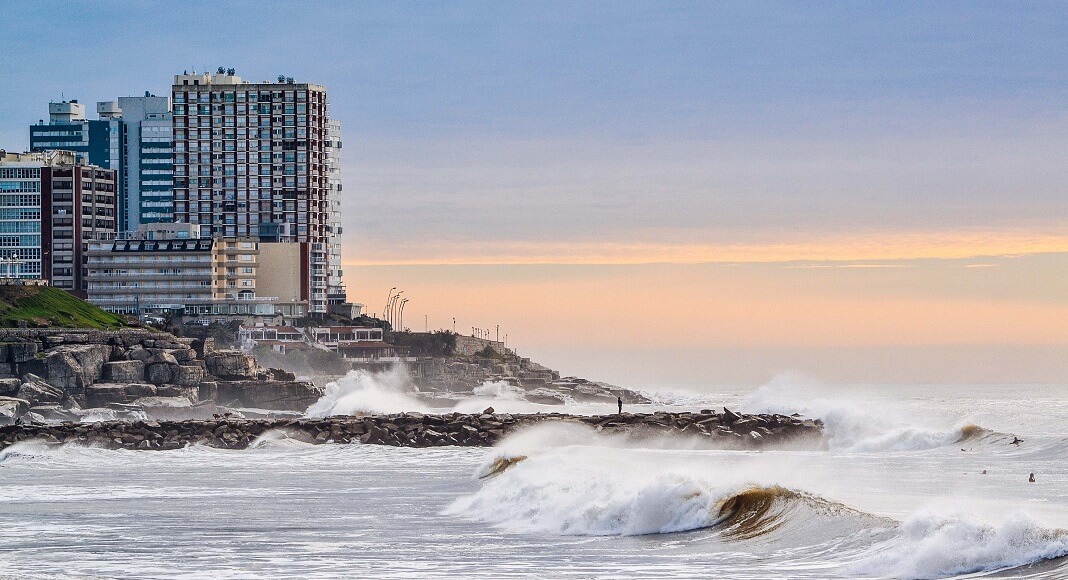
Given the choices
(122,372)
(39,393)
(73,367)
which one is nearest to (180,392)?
(122,372)

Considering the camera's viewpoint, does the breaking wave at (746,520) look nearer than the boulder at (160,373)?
Yes

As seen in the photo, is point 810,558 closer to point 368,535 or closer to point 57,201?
point 368,535

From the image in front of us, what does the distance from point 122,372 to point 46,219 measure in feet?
239

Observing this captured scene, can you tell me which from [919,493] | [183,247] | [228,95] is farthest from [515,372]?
[919,493]

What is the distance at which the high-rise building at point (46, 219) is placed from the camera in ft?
549

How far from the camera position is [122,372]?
336 ft

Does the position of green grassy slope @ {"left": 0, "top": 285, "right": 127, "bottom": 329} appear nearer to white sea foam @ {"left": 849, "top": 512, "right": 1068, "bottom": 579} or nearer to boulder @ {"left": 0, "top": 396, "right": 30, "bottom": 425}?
boulder @ {"left": 0, "top": 396, "right": 30, "bottom": 425}

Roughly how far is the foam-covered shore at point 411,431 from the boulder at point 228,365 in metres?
43.5

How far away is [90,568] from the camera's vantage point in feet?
74.4

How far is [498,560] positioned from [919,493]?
1204 centimetres

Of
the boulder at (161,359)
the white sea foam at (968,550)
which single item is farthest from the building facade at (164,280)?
the white sea foam at (968,550)

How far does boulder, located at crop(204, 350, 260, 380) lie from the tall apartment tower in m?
68.9

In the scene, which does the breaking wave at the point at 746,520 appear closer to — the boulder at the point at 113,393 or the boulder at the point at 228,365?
the boulder at the point at 113,393

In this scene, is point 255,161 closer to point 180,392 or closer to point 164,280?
point 164,280
